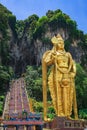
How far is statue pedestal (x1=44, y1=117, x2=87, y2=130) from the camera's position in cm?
1214

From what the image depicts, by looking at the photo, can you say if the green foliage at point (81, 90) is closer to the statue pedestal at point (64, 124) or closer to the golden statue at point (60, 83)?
the golden statue at point (60, 83)

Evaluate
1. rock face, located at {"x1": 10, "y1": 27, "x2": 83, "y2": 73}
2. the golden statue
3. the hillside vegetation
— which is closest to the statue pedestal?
the golden statue

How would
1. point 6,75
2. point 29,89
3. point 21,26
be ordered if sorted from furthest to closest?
point 21,26 < point 6,75 < point 29,89

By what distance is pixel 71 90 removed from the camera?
544 inches

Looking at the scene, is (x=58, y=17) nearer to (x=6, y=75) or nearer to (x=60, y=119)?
(x=6, y=75)

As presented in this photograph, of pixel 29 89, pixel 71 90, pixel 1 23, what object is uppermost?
pixel 1 23

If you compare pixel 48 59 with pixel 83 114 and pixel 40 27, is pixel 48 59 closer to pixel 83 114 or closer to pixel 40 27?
pixel 83 114

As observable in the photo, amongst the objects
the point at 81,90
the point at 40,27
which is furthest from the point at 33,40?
the point at 81,90

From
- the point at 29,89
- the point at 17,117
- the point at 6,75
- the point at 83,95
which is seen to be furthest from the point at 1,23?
the point at 17,117

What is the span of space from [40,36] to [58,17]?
2.89m

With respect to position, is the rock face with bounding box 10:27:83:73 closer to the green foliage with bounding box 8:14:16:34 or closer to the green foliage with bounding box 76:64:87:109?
the green foliage with bounding box 8:14:16:34

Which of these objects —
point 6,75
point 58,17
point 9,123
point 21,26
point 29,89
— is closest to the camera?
point 9,123

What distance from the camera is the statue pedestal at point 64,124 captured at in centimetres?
1214

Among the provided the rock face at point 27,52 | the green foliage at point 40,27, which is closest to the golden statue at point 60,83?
the rock face at point 27,52
